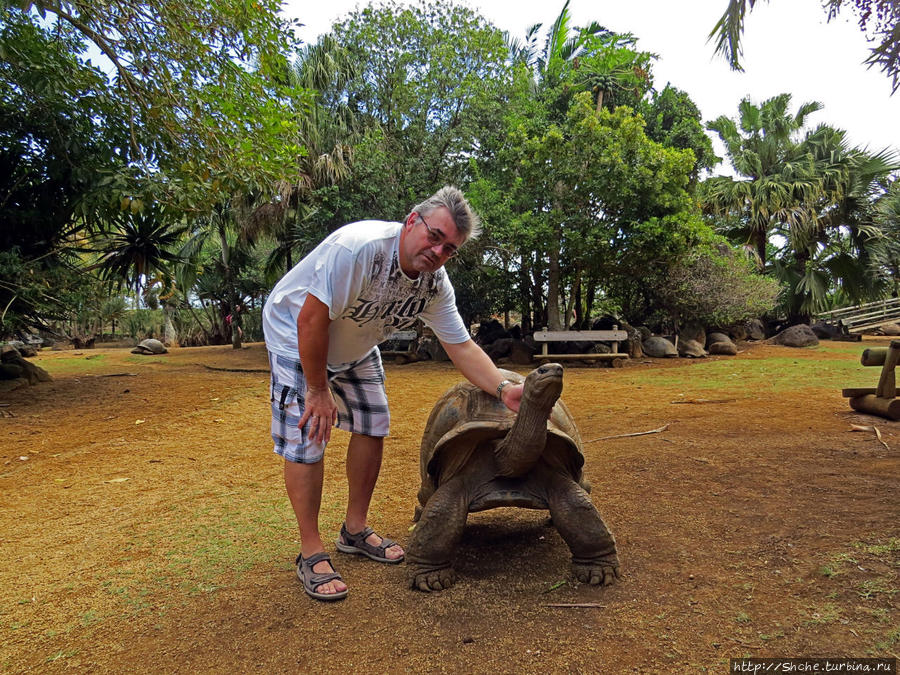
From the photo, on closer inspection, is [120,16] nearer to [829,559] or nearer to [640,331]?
[829,559]

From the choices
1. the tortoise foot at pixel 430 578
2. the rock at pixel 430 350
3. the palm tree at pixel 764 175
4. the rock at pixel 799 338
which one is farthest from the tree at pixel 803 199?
the tortoise foot at pixel 430 578

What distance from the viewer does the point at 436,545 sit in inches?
88.7

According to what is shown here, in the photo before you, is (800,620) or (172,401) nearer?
(800,620)

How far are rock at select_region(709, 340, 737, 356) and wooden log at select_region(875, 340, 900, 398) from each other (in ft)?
27.4

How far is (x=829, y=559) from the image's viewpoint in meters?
2.29

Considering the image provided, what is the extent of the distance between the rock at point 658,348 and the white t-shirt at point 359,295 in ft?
38.4

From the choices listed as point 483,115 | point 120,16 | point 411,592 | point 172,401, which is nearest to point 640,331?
point 483,115

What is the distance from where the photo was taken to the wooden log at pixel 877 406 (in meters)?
5.15

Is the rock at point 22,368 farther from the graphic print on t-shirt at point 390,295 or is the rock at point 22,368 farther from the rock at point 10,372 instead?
the graphic print on t-shirt at point 390,295

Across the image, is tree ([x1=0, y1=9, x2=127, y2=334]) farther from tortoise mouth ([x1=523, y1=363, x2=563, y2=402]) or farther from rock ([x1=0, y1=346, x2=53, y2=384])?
tortoise mouth ([x1=523, y1=363, x2=563, y2=402])

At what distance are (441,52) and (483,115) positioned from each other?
1745 mm

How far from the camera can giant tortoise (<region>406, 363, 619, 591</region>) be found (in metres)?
2.21

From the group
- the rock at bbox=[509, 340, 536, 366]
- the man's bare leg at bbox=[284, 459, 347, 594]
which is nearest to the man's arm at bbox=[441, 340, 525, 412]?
the man's bare leg at bbox=[284, 459, 347, 594]

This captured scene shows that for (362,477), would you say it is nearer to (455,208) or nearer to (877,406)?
(455,208)
